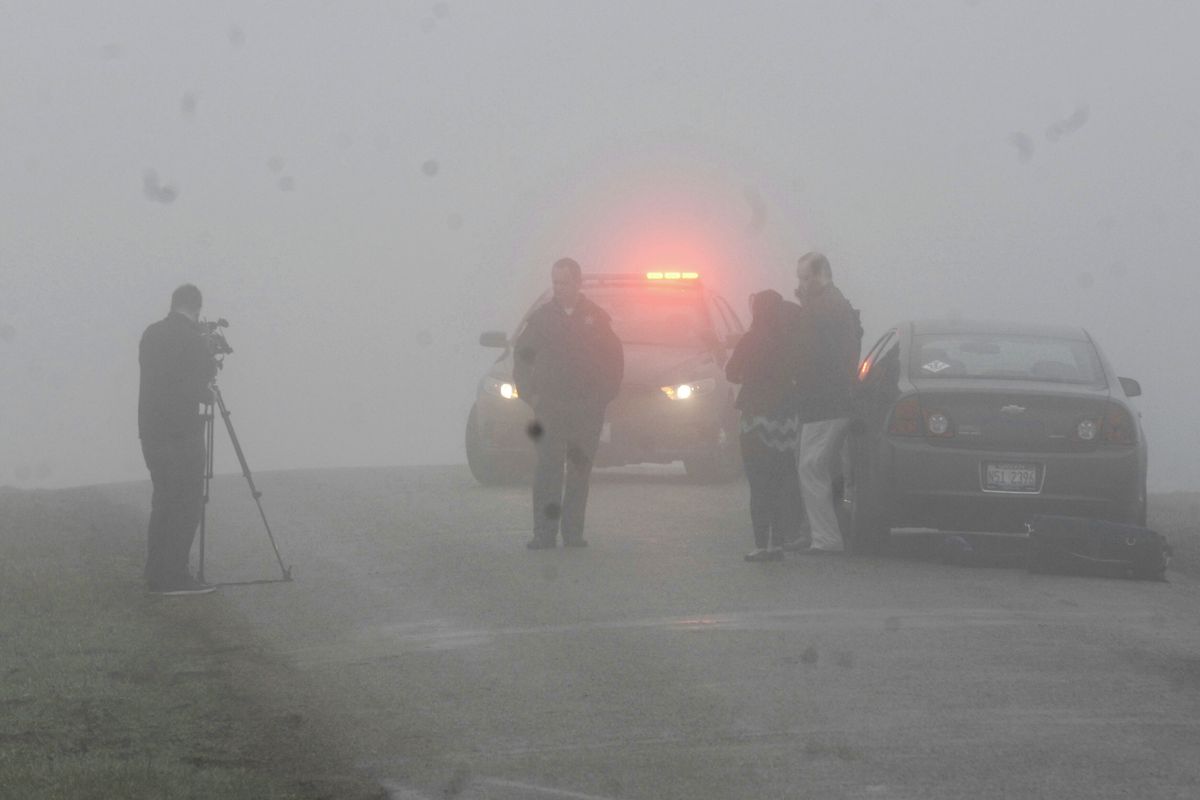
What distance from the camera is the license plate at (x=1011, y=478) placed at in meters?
12.6

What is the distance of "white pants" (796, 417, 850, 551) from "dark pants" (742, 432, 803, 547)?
490 mm

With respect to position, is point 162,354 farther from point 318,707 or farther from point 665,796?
point 665,796

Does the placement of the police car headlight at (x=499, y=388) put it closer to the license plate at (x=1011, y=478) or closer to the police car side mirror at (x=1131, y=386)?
the police car side mirror at (x=1131, y=386)

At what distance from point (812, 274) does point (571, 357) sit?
1717 millimetres

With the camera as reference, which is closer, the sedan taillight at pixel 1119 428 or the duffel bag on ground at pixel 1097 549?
the duffel bag on ground at pixel 1097 549

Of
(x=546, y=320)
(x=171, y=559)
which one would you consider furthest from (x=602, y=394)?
(x=171, y=559)

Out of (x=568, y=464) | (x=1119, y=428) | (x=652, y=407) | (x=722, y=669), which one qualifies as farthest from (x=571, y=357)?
(x=722, y=669)

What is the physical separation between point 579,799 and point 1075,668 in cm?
312

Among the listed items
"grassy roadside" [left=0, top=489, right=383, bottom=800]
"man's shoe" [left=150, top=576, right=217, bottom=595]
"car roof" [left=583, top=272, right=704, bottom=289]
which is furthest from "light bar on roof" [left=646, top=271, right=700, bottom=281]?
"man's shoe" [left=150, top=576, right=217, bottom=595]

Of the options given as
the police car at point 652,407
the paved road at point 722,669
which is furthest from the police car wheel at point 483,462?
the paved road at point 722,669

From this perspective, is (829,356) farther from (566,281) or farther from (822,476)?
(566,281)

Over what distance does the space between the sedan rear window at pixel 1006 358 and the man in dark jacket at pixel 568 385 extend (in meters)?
2.11

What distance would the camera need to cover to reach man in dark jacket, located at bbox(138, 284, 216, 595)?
11.6 m

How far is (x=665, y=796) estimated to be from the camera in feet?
20.1
